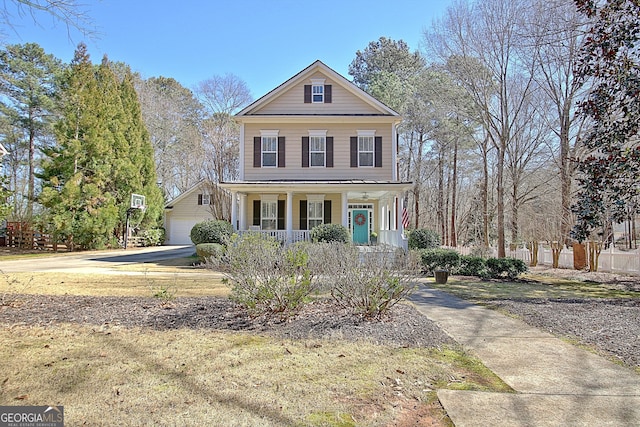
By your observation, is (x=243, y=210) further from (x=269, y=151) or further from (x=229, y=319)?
(x=229, y=319)

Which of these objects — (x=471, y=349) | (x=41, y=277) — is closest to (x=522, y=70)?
(x=471, y=349)

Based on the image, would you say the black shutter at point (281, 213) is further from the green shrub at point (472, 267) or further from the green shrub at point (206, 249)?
the green shrub at point (472, 267)

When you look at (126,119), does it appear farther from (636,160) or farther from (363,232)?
(636,160)

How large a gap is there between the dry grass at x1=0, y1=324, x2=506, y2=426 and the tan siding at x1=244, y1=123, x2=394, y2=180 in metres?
13.9

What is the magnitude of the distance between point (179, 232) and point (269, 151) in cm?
1750

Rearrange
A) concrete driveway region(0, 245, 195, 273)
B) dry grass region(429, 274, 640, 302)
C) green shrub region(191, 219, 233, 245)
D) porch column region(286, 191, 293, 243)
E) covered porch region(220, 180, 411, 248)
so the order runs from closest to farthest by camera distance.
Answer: dry grass region(429, 274, 640, 302)
concrete driveway region(0, 245, 195, 273)
green shrub region(191, 219, 233, 245)
covered porch region(220, 180, 411, 248)
porch column region(286, 191, 293, 243)

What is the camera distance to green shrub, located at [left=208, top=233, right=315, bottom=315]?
555cm

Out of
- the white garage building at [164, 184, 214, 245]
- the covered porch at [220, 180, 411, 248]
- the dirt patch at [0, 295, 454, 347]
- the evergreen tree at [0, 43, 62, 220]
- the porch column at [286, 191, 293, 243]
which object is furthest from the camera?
the white garage building at [164, 184, 214, 245]

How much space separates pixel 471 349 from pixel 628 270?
40.4 ft

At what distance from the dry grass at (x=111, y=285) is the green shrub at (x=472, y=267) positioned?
8.02m

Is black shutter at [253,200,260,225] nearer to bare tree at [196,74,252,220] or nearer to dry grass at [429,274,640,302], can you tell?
bare tree at [196,74,252,220]

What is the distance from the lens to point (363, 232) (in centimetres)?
2006

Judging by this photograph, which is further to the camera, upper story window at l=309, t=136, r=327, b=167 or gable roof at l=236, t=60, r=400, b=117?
gable roof at l=236, t=60, r=400, b=117

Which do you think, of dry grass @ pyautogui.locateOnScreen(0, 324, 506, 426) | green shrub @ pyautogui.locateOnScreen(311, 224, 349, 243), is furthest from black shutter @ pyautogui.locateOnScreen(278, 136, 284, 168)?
dry grass @ pyautogui.locateOnScreen(0, 324, 506, 426)
